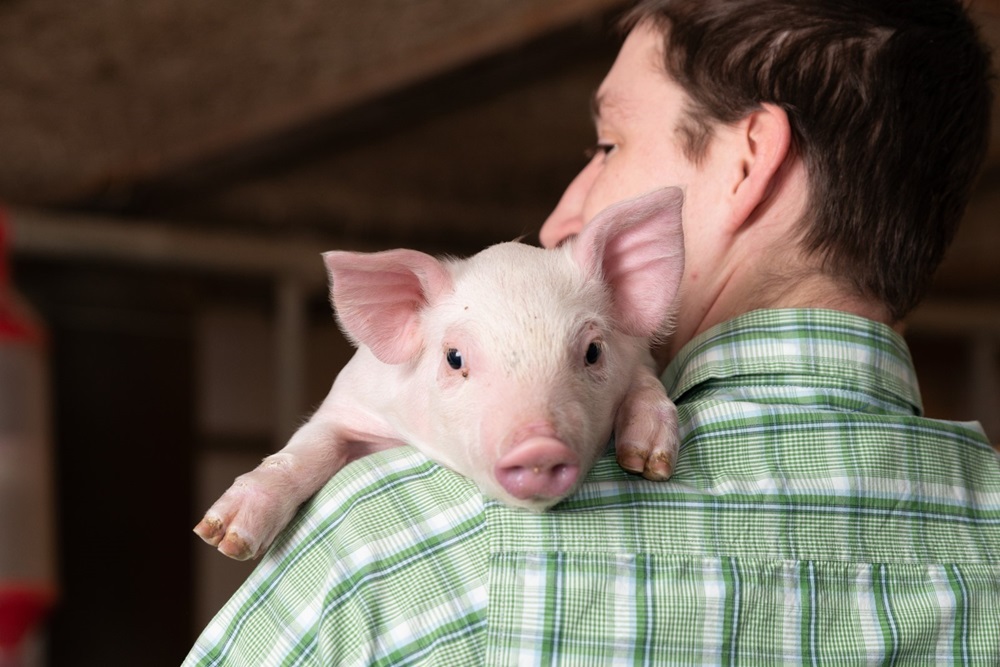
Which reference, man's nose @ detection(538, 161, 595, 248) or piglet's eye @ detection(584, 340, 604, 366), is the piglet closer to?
piglet's eye @ detection(584, 340, 604, 366)

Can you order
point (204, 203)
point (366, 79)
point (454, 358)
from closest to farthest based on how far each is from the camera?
1. point (454, 358)
2. point (366, 79)
3. point (204, 203)

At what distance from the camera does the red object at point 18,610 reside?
9.65 feet

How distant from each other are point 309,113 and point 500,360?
2.14 meters

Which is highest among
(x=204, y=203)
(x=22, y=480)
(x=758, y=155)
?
(x=758, y=155)

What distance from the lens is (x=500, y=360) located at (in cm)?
105

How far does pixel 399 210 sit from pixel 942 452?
326cm

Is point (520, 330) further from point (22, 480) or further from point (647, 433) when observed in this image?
point (22, 480)

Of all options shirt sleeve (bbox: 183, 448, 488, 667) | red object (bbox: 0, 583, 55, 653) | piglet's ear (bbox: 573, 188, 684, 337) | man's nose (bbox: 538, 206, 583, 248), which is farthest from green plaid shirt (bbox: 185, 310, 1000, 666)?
red object (bbox: 0, 583, 55, 653)

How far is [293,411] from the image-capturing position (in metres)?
3.83

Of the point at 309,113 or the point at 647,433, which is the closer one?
the point at 647,433

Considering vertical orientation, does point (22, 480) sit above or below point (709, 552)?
below

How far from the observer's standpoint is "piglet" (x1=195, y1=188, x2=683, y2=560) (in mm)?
1002

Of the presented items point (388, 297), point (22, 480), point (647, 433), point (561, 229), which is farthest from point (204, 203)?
point (647, 433)

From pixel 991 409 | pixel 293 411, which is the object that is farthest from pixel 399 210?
pixel 991 409
